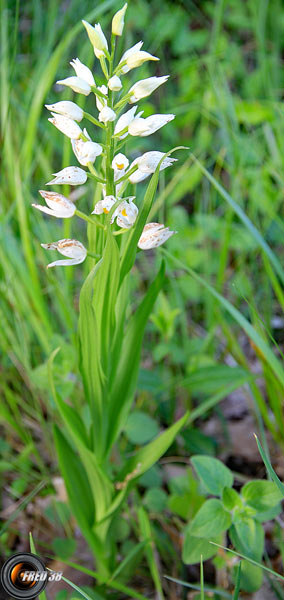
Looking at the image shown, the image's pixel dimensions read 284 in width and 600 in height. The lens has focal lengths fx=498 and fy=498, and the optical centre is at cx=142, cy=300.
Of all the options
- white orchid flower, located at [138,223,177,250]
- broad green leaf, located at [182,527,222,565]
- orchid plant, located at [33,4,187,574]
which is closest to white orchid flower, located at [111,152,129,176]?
orchid plant, located at [33,4,187,574]

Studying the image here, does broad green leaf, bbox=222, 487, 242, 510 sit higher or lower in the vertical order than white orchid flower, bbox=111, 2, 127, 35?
lower

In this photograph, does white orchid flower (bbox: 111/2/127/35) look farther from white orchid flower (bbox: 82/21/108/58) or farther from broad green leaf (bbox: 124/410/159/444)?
broad green leaf (bbox: 124/410/159/444)

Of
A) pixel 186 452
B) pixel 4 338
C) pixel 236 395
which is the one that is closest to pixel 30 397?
pixel 4 338

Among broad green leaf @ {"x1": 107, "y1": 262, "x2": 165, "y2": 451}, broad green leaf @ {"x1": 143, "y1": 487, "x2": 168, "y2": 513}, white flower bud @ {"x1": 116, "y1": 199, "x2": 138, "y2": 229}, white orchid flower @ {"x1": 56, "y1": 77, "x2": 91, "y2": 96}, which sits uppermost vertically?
white orchid flower @ {"x1": 56, "y1": 77, "x2": 91, "y2": 96}

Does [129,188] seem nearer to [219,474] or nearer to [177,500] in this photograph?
[219,474]

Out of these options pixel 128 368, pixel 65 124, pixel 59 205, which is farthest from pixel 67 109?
pixel 128 368

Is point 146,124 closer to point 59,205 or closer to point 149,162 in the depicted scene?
point 149,162
